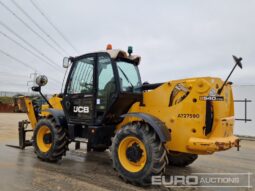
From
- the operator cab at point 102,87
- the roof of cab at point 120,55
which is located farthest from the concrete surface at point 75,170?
the roof of cab at point 120,55

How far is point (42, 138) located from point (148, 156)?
3.23m

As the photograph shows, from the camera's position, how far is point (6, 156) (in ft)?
22.3

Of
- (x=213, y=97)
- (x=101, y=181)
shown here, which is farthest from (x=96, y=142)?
(x=213, y=97)

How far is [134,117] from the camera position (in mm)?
5297

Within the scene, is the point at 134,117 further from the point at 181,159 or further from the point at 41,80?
the point at 41,80

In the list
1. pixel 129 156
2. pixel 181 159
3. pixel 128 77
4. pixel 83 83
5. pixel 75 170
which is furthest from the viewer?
pixel 181 159

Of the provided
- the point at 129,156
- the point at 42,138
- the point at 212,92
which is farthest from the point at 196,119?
the point at 42,138

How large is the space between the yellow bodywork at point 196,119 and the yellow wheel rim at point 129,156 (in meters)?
0.54

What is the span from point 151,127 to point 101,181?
Result: 4.41ft

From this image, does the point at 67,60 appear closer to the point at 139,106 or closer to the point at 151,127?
the point at 139,106

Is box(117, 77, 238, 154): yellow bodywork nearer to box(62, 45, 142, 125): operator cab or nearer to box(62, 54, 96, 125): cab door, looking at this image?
box(62, 45, 142, 125): operator cab

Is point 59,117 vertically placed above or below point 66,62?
below

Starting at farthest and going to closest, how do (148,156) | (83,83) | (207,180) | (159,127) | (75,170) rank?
(83,83)
(75,170)
(207,180)
(159,127)
(148,156)

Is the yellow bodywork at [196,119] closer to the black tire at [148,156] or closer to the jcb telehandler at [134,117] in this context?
the jcb telehandler at [134,117]
